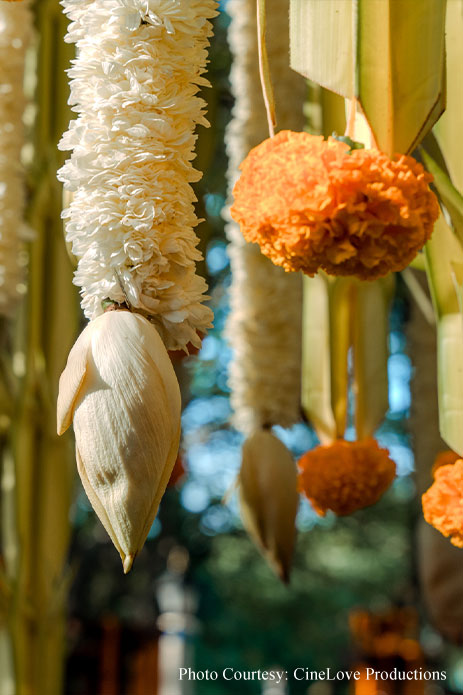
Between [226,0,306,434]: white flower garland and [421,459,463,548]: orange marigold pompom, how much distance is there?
680 millimetres

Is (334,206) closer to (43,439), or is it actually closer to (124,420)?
(124,420)

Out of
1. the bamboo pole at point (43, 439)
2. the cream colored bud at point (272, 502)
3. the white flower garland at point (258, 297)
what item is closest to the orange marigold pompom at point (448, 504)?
the cream colored bud at point (272, 502)

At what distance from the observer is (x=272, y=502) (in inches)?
62.1

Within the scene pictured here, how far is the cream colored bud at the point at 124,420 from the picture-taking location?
81 cm

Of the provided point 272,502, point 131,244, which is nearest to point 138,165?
point 131,244

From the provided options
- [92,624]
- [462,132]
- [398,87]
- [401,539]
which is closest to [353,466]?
[462,132]

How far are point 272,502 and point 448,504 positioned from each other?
597mm

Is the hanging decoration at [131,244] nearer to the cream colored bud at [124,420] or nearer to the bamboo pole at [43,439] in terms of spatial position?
the cream colored bud at [124,420]

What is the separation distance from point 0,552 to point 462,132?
125 centimetres

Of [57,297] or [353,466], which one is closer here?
[353,466]

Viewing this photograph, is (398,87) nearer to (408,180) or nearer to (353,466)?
(408,180)

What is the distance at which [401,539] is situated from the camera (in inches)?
295

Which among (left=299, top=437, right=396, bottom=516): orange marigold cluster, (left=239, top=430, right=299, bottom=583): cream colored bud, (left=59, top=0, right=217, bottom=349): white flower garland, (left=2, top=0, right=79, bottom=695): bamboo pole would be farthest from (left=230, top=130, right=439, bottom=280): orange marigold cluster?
(left=2, top=0, right=79, bottom=695): bamboo pole

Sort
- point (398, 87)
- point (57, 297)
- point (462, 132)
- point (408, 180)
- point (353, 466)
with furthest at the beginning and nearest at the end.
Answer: point (57, 297) < point (353, 466) < point (462, 132) < point (398, 87) < point (408, 180)
